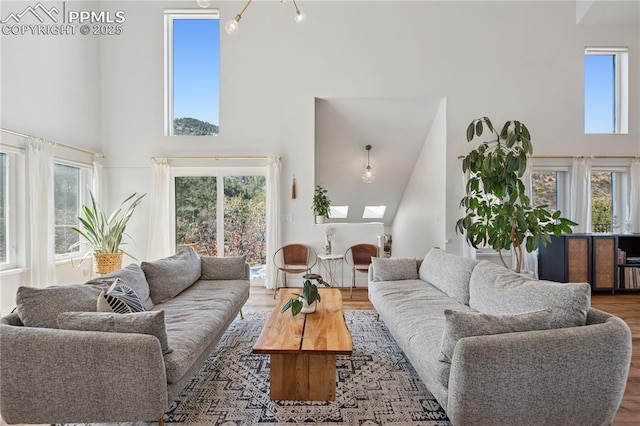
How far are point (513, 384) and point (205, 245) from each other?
485 centimetres

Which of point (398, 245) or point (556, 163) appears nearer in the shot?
point (556, 163)

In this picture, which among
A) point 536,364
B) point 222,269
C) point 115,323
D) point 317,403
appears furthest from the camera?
point 222,269

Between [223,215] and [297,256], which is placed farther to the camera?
[223,215]

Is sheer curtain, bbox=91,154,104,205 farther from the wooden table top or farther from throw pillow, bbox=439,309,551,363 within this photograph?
Result: throw pillow, bbox=439,309,551,363

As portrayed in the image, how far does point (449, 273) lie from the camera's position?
3117mm

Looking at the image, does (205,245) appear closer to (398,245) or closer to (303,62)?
(303,62)

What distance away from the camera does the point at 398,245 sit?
774 cm

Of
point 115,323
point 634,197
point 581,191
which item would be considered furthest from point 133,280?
point 634,197

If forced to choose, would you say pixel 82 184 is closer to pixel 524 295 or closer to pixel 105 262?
pixel 105 262

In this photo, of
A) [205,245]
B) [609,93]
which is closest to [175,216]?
[205,245]

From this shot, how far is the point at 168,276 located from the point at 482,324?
2.64 m

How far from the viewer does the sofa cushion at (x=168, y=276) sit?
290 cm

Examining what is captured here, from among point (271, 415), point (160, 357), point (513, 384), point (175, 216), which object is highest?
point (175, 216)

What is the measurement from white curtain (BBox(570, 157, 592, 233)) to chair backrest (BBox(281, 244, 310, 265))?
4367 mm
